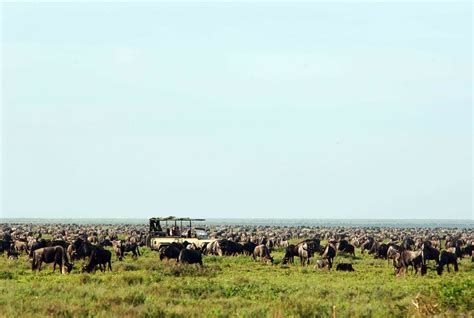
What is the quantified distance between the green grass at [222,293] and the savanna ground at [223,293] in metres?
0.03

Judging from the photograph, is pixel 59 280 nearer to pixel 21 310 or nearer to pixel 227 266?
pixel 21 310

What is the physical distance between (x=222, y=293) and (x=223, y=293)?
5 centimetres

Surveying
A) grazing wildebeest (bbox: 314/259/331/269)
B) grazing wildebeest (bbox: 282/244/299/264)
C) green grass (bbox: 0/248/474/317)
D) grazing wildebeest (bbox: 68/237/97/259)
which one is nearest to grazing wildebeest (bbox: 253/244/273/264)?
grazing wildebeest (bbox: 282/244/299/264)

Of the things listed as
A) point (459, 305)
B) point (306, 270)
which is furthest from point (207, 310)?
point (306, 270)

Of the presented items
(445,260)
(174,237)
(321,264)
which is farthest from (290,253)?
(445,260)

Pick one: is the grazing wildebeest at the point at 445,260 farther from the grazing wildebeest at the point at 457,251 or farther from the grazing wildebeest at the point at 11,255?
the grazing wildebeest at the point at 11,255

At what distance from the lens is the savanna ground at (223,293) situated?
20.4 meters

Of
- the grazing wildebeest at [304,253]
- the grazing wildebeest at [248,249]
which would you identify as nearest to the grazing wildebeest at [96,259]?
the grazing wildebeest at [304,253]

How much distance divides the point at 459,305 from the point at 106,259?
63.4 feet

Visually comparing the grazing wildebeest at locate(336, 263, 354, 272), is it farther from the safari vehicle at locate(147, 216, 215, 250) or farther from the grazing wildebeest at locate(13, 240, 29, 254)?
the grazing wildebeest at locate(13, 240, 29, 254)

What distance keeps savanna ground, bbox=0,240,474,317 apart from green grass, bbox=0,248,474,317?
0.10ft

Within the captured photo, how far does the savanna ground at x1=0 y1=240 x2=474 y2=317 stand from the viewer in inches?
804

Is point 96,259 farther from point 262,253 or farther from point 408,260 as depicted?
point 408,260

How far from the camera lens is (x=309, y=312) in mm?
20672
